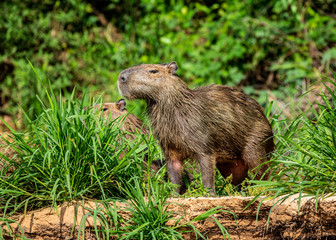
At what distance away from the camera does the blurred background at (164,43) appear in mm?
8805

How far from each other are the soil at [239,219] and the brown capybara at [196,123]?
467 mm

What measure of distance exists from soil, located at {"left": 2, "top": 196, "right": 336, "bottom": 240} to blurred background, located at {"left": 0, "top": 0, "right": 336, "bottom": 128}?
4850 millimetres

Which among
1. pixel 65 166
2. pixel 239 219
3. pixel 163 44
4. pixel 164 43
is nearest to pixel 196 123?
pixel 239 219

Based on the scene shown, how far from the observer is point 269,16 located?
9438 mm

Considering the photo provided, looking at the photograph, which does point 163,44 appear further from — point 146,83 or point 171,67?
point 146,83

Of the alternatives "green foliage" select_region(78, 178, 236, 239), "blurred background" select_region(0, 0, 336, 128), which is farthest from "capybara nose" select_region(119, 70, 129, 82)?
"blurred background" select_region(0, 0, 336, 128)

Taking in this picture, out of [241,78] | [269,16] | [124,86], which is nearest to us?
[124,86]

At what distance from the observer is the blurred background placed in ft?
28.9

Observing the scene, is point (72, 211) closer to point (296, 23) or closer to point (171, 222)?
point (171, 222)

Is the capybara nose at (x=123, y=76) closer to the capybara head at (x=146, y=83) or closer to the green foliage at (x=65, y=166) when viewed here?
the capybara head at (x=146, y=83)

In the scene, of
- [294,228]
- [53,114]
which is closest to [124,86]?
[53,114]

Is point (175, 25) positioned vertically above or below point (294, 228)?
above

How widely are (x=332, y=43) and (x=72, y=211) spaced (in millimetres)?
6912

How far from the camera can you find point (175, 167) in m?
4.35
